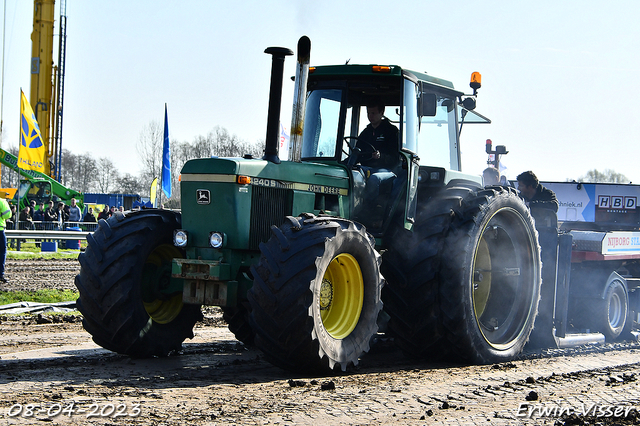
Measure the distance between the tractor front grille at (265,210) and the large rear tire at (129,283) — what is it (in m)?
0.94

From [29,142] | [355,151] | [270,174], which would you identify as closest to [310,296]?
[270,174]

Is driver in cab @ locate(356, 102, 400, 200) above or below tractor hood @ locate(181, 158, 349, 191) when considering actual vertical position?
above

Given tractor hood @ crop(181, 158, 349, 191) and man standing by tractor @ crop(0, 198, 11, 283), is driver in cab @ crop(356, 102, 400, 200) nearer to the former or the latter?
tractor hood @ crop(181, 158, 349, 191)

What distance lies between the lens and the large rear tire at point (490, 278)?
22.2 feet

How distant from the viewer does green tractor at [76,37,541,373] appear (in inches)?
221

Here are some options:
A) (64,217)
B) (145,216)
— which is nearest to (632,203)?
(145,216)

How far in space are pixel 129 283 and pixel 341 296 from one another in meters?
1.89

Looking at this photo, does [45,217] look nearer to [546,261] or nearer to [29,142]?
[29,142]

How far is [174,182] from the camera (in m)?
59.8

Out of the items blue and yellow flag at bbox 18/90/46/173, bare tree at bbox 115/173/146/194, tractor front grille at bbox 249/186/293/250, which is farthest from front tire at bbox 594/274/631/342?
bare tree at bbox 115/173/146/194

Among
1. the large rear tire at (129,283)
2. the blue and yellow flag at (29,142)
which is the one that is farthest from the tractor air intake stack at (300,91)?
the blue and yellow flag at (29,142)

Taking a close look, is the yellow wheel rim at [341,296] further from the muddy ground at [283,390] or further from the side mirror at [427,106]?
the side mirror at [427,106]

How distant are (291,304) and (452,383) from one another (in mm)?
1574

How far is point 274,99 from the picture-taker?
639cm
